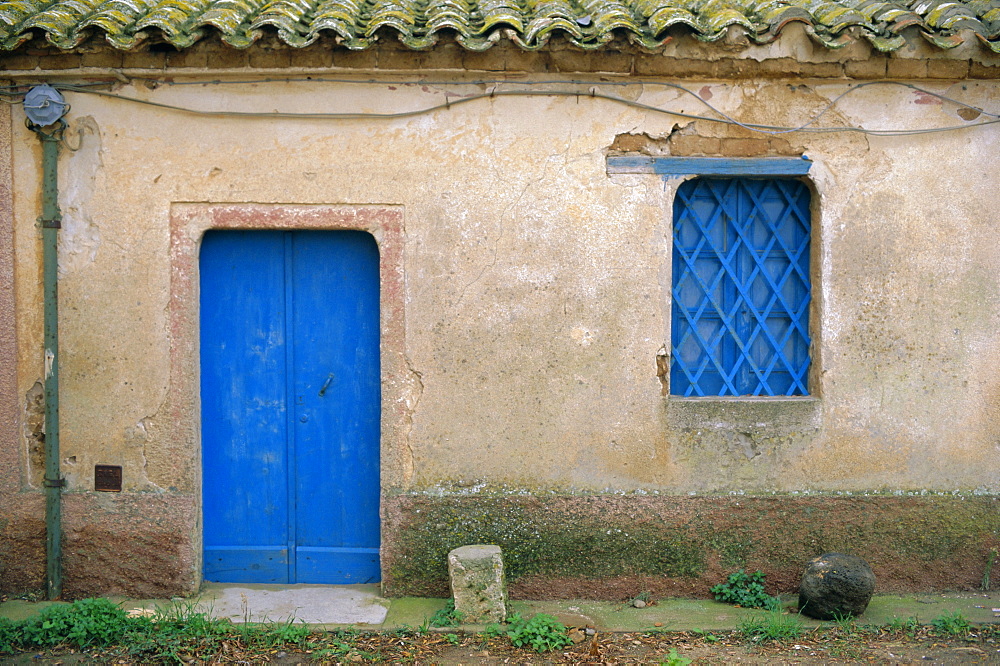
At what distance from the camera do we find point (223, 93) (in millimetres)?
4879

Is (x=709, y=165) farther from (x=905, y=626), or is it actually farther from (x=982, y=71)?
(x=905, y=626)

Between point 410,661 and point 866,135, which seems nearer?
point 410,661

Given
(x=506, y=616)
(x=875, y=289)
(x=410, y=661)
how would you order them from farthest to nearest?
(x=875, y=289) → (x=506, y=616) → (x=410, y=661)

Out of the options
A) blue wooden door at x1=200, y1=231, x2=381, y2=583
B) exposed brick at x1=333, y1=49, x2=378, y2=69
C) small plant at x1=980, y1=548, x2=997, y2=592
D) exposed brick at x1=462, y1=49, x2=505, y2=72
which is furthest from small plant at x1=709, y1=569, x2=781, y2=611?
exposed brick at x1=333, y1=49, x2=378, y2=69

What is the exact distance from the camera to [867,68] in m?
4.88

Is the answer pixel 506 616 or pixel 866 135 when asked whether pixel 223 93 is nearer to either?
pixel 506 616

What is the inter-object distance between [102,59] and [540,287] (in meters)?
2.84

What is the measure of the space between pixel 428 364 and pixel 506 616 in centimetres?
151

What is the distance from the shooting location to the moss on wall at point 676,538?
4973mm

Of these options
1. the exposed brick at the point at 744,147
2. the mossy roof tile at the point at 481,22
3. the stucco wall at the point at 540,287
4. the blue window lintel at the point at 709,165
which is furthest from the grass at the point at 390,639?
the mossy roof tile at the point at 481,22

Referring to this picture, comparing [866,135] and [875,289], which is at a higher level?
[866,135]

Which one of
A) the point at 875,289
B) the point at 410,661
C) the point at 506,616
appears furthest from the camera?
the point at 875,289

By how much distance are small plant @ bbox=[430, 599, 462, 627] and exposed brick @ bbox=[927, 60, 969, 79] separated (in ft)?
13.6

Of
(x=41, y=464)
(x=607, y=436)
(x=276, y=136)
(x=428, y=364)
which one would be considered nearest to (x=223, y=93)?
(x=276, y=136)
